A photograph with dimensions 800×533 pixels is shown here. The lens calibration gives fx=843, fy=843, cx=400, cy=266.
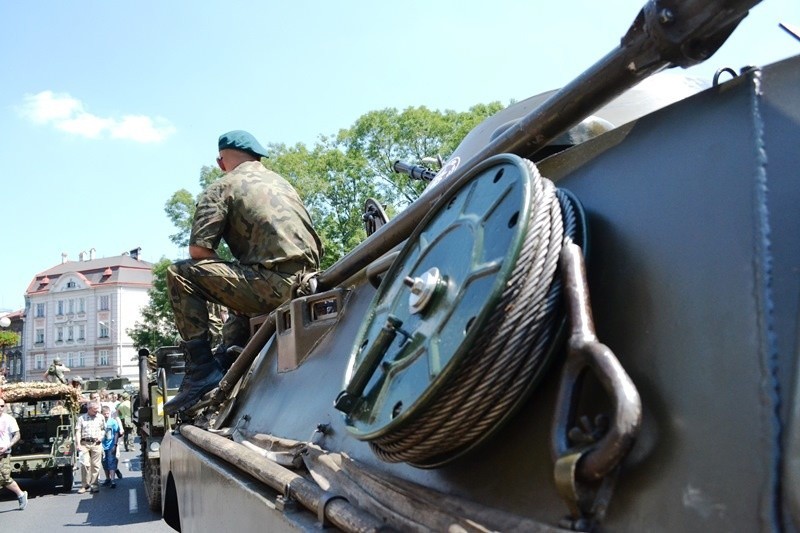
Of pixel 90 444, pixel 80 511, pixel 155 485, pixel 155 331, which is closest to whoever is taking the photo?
pixel 155 485

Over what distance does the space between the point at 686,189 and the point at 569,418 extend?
467 millimetres

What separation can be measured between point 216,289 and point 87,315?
86976 mm

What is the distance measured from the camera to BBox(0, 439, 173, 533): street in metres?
11.4

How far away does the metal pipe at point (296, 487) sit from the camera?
6.05ft

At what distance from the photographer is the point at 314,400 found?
3.04 m

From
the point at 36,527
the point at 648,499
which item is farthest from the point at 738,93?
the point at 36,527

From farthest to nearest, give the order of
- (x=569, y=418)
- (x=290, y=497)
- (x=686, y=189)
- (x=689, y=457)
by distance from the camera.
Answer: (x=290, y=497)
(x=686, y=189)
(x=569, y=418)
(x=689, y=457)

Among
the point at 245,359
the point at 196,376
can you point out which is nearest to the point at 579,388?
the point at 245,359

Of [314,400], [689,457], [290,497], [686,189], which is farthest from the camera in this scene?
[314,400]

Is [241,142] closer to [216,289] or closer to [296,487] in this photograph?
[216,289]

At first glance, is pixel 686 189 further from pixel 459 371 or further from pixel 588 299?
pixel 459 371

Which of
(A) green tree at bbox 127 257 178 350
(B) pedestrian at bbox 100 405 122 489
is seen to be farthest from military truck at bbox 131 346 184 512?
(A) green tree at bbox 127 257 178 350

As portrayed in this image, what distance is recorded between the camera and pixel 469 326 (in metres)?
1.56

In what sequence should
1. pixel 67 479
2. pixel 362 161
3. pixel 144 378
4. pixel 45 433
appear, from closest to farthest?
1. pixel 144 378
2. pixel 67 479
3. pixel 45 433
4. pixel 362 161
